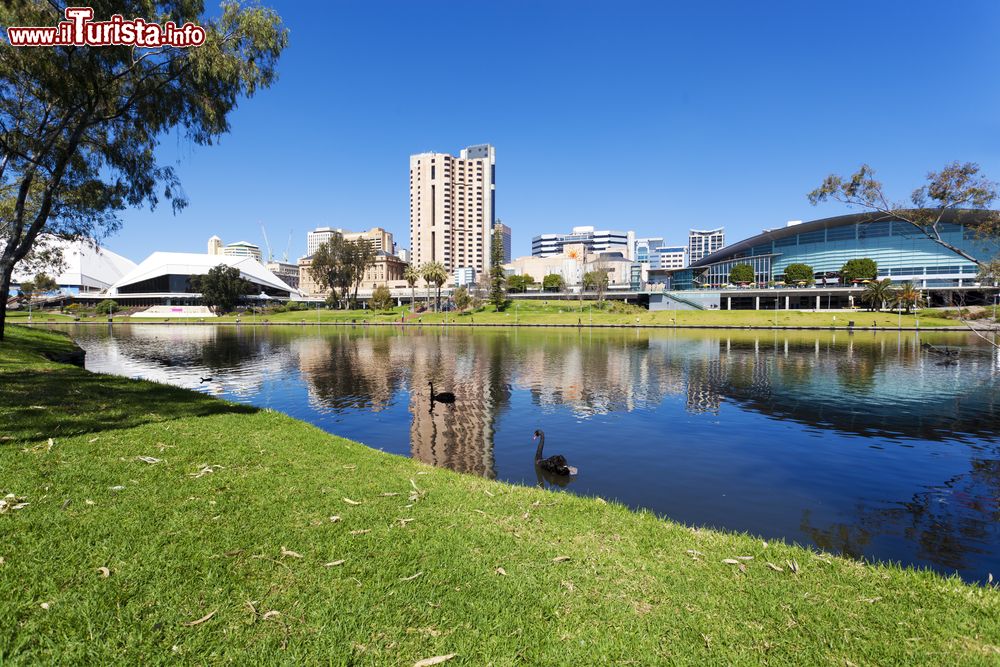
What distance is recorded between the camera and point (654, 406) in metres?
26.6

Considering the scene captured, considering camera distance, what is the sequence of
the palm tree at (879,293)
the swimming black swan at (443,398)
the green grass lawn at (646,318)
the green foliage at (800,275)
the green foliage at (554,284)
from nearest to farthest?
the swimming black swan at (443,398), the green grass lawn at (646,318), the palm tree at (879,293), the green foliage at (800,275), the green foliage at (554,284)

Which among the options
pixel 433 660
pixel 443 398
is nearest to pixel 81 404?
pixel 433 660

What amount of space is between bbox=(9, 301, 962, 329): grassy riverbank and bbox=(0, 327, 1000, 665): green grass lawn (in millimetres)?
92130

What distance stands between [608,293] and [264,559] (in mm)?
148734

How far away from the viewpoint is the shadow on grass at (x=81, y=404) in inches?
454

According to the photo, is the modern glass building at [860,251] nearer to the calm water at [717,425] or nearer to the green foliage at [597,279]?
the green foliage at [597,279]

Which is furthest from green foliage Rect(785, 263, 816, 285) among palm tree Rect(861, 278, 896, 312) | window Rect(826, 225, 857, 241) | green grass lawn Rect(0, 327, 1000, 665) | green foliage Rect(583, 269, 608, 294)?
green grass lawn Rect(0, 327, 1000, 665)

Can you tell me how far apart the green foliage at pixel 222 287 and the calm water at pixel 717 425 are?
86.2 metres

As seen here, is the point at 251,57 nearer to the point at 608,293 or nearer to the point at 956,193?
the point at 956,193

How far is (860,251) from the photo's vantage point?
5448 inches

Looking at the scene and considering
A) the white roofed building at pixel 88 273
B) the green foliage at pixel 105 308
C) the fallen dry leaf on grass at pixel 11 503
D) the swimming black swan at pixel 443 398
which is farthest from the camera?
the white roofed building at pixel 88 273

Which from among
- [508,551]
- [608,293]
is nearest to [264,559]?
[508,551]

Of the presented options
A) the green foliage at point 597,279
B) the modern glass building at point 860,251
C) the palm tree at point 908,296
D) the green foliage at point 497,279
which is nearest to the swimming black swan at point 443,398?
the green foliage at point 497,279

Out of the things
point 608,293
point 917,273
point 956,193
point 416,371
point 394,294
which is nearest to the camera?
point 956,193
